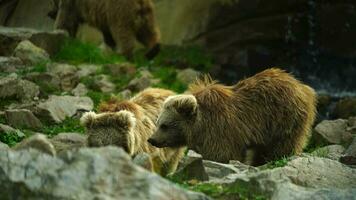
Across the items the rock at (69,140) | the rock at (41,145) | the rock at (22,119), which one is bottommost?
the rock at (22,119)

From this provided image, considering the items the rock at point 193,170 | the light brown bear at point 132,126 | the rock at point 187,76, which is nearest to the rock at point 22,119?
the light brown bear at point 132,126

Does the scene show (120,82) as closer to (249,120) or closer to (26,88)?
(26,88)

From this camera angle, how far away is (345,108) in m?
14.9

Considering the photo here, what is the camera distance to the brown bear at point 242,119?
972cm

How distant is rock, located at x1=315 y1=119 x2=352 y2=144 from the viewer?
11727 millimetres

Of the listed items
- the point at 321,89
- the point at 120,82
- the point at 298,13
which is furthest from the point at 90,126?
the point at 298,13

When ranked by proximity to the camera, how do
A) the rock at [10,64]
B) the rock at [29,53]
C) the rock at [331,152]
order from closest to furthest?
the rock at [331,152]
the rock at [10,64]
the rock at [29,53]

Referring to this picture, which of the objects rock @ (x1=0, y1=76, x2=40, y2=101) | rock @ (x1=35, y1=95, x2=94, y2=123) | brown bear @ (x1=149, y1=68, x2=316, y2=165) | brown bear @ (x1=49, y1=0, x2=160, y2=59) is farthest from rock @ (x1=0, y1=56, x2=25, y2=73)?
brown bear @ (x1=149, y1=68, x2=316, y2=165)

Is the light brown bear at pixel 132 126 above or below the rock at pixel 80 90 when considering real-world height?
above

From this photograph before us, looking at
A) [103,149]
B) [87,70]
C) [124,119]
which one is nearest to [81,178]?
[103,149]

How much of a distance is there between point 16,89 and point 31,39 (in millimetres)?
2793

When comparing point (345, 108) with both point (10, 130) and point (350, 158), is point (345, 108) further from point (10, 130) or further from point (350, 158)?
point (10, 130)

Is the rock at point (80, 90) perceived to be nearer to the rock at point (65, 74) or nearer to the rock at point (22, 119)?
the rock at point (65, 74)

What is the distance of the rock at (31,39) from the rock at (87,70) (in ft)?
2.34
